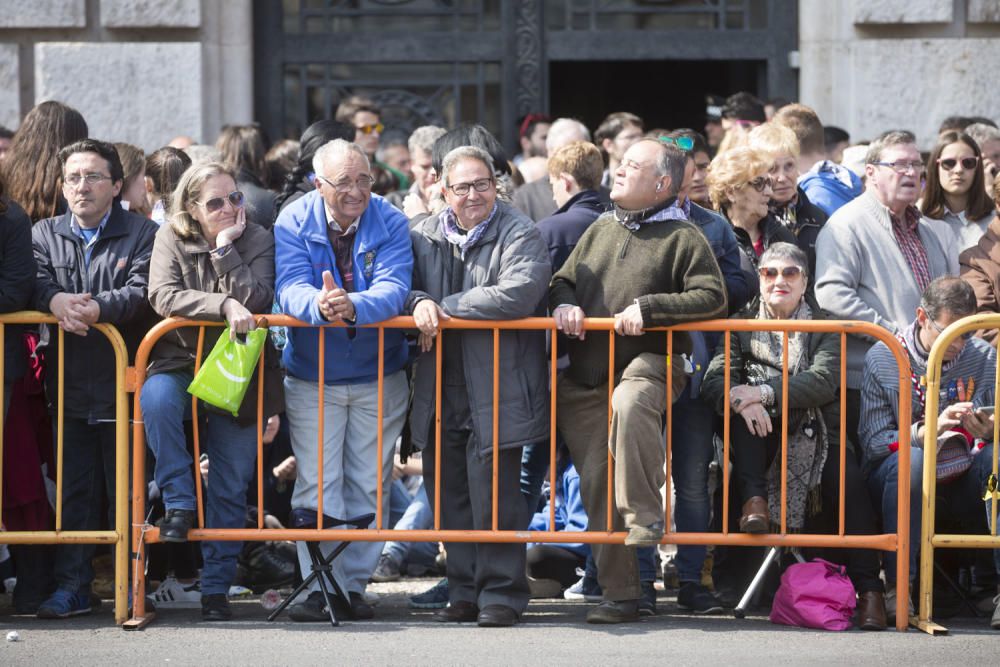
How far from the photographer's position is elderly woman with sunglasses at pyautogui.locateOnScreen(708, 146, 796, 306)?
702 centimetres

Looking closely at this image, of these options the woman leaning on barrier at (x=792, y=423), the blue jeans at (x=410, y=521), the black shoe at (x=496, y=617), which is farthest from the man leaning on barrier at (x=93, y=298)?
the woman leaning on barrier at (x=792, y=423)

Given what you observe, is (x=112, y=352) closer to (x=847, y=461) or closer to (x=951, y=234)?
(x=847, y=461)

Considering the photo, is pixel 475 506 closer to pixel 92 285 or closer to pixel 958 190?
pixel 92 285

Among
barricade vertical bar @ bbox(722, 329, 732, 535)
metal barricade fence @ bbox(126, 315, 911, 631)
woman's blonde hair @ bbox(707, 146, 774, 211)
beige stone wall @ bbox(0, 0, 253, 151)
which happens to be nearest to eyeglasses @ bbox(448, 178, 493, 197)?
metal barricade fence @ bbox(126, 315, 911, 631)

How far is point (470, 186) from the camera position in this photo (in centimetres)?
637

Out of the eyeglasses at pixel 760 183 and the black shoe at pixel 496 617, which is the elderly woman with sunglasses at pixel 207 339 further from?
the eyeglasses at pixel 760 183

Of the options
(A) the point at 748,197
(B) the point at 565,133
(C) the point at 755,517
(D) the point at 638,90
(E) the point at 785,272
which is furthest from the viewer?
(D) the point at 638,90

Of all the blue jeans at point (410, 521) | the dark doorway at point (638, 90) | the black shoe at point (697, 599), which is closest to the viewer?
the black shoe at point (697, 599)

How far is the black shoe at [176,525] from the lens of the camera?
6293 millimetres

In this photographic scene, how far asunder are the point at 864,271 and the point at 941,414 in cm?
89

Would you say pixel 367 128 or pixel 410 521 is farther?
pixel 367 128

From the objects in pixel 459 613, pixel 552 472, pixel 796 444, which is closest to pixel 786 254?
pixel 796 444

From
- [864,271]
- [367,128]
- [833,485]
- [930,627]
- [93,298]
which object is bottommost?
[930,627]

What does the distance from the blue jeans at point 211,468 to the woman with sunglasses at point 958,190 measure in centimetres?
350
